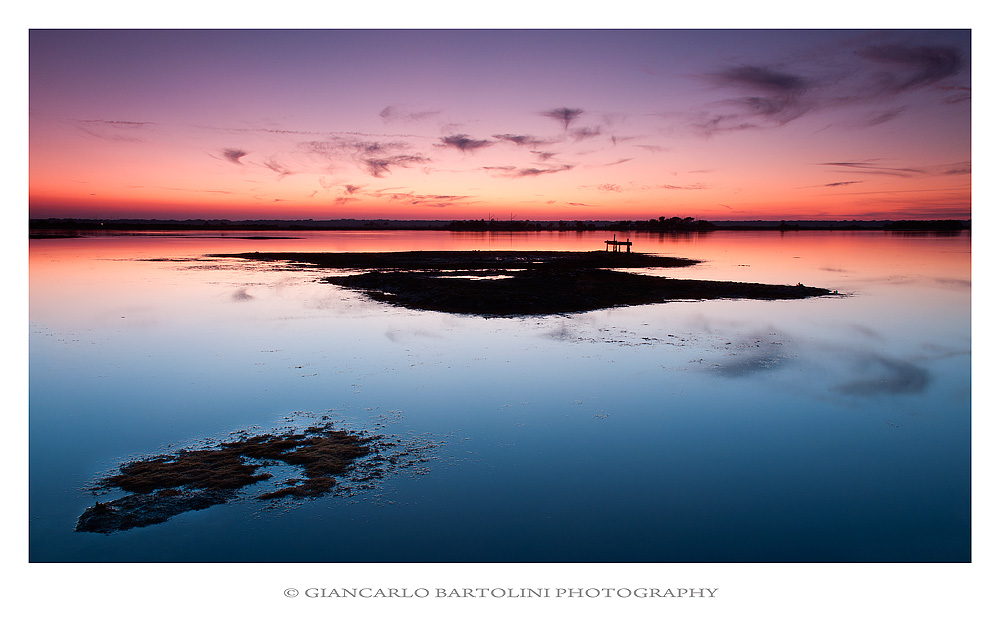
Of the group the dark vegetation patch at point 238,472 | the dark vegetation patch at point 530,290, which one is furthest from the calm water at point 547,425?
the dark vegetation patch at point 530,290

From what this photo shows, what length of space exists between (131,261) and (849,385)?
4819 centimetres

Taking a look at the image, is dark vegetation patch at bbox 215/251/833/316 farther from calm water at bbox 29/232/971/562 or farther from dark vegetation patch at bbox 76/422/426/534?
dark vegetation patch at bbox 76/422/426/534

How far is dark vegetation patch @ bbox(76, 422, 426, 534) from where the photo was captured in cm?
651

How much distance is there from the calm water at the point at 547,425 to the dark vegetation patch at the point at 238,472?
27 centimetres

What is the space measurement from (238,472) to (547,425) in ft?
15.6

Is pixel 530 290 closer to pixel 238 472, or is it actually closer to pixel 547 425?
pixel 547 425

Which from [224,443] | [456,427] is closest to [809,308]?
[456,427]

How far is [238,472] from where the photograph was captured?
24.2 ft

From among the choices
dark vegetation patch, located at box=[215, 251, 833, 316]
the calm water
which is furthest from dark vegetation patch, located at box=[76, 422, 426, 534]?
dark vegetation patch, located at box=[215, 251, 833, 316]

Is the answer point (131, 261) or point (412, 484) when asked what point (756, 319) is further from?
point (131, 261)

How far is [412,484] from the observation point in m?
7.21

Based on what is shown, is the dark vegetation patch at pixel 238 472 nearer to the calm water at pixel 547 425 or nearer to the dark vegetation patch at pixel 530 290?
the calm water at pixel 547 425

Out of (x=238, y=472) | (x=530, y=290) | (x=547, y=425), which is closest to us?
(x=238, y=472)

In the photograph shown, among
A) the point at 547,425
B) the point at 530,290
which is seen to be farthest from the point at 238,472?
the point at 530,290
